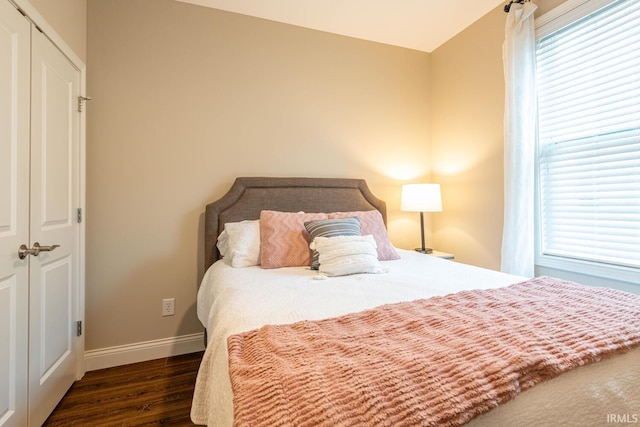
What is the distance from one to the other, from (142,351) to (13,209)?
134 centimetres

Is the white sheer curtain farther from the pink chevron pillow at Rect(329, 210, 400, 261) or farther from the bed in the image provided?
the pink chevron pillow at Rect(329, 210, 400, 261)

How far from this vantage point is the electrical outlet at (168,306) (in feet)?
7.31

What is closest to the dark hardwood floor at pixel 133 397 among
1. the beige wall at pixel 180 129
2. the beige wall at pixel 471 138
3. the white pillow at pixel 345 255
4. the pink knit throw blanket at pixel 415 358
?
the beige wall at pixel 180 129

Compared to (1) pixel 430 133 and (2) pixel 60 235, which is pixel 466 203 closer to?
(1) pixel 430 133

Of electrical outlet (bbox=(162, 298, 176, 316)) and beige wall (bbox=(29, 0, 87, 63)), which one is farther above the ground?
beige wall (bbox=(29, 0, 87, 63))

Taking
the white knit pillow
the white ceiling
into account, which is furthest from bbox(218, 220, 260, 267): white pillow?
the white ceiling

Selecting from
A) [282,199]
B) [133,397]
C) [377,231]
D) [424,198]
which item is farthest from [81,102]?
[424,198]

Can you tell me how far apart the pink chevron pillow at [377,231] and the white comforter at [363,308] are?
9 centimetres

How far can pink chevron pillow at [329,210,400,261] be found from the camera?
2141 mm

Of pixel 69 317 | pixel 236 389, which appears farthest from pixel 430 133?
pixel 69 317

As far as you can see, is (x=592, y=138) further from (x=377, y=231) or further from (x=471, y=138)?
(x=377, y=231)

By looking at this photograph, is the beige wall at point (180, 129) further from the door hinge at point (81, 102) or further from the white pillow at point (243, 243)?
the white pillow at point (243, 243)

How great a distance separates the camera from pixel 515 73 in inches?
84.4

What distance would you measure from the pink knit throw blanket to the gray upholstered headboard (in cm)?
146
